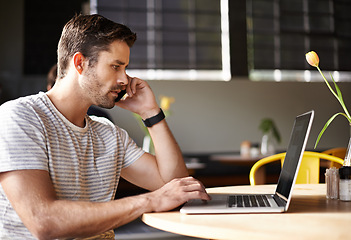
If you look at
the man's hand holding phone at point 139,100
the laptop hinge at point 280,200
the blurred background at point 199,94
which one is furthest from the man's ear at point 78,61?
the blurred background at point 199,94

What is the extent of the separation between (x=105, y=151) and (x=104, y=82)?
0.83 ft

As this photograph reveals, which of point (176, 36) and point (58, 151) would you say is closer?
point (58, 151)

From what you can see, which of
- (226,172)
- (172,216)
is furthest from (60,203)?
(226,172)

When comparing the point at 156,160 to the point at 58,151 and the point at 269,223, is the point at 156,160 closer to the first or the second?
the point at 58,151

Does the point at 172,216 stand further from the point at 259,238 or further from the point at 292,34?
the point at 292,34

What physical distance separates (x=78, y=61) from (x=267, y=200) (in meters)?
0.77

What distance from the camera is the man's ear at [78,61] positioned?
153cm

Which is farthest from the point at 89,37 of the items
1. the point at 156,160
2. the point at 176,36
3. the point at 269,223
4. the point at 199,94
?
the point at 176,36

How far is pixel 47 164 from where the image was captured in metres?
1.32

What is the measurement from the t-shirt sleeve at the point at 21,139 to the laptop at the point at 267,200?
0.43 metres

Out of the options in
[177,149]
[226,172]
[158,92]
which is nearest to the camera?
[177,149]

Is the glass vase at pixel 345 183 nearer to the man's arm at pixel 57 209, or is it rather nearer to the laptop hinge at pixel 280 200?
the laptop hinge at pixel 280 200

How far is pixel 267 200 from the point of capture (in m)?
1.37

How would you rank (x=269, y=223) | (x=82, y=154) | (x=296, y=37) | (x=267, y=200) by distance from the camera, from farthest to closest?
(x=296, y=37)
(x=82, y=154)
(x=267, y=200)
(x=269, y=223)
